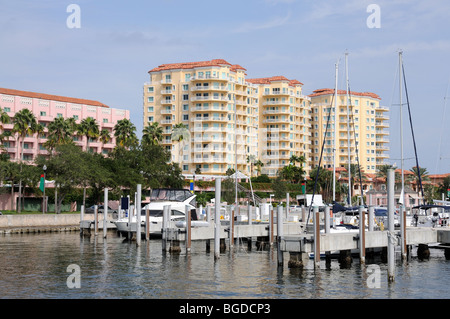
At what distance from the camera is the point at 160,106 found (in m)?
140

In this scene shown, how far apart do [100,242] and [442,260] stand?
987 inches

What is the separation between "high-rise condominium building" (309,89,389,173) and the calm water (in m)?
119

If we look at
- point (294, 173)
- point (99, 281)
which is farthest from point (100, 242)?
point (294, 173)

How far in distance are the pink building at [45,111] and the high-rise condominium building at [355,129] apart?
2140 inches

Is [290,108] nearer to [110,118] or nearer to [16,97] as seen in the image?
[110,118]

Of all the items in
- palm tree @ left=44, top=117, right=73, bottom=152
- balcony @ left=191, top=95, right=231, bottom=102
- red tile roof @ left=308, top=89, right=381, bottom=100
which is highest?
red tile roof @ left=308, top=89, right=381, bottom=100

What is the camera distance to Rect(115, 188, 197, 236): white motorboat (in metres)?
46.1

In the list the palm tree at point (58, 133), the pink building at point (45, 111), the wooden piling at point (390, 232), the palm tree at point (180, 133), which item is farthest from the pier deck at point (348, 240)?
the palm tree at point (180, 133)

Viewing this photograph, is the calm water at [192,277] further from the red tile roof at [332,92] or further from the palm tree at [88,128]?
the red tile roof at [332,92]

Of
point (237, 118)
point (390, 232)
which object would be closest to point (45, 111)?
point (237, 118)

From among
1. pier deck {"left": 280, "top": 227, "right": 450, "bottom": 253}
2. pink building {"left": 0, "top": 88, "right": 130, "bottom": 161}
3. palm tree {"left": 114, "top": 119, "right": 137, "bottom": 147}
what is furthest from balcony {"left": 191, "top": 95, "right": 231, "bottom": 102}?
pier deck {"left": 280, "top": 227, "right": 450, "bottom": 253}

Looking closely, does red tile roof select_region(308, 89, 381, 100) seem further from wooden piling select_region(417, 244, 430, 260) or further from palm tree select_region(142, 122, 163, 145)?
wooden piling select_region(417, 244, 430, 260)

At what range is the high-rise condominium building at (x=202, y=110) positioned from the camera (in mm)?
133875

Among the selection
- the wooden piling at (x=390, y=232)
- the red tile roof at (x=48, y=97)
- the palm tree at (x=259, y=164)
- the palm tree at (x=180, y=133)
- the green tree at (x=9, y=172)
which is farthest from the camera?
the palm tree at (x=259, y=164)
